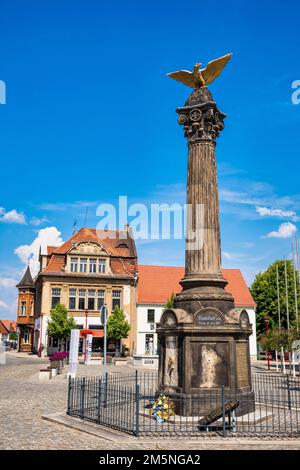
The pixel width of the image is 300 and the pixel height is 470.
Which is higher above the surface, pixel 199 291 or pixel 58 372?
pixel 199 291

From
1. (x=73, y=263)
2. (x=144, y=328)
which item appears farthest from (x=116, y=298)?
(x=73, y=263)

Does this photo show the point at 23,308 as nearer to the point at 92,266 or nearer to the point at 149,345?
the point at 92,266

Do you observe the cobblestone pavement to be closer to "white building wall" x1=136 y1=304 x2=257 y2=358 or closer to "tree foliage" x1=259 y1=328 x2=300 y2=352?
"tree foliage" x1=259 y1=328 x2=300 y2=352

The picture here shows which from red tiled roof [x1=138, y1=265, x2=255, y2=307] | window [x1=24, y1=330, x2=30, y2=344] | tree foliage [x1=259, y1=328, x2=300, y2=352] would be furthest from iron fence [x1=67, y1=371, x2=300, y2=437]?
window [x1=24, y1=330, x2=30, y2=344]

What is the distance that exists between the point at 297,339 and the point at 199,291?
59.1 feet

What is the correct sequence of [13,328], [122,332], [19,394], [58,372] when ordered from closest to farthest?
1. [19,394]
2. [58,372]
3. [122,332]
4. [13,328]

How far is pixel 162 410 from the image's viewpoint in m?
11.2

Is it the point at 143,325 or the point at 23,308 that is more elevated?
the point at 23,308

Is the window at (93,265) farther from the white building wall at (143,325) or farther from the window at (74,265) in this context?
the white building wall at (143,325)

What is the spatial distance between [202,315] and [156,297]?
129 feet

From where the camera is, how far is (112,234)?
57.1m

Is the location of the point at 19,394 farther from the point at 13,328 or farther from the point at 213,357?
the point at 13,328

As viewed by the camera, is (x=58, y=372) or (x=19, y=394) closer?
(x=19, y=394)
